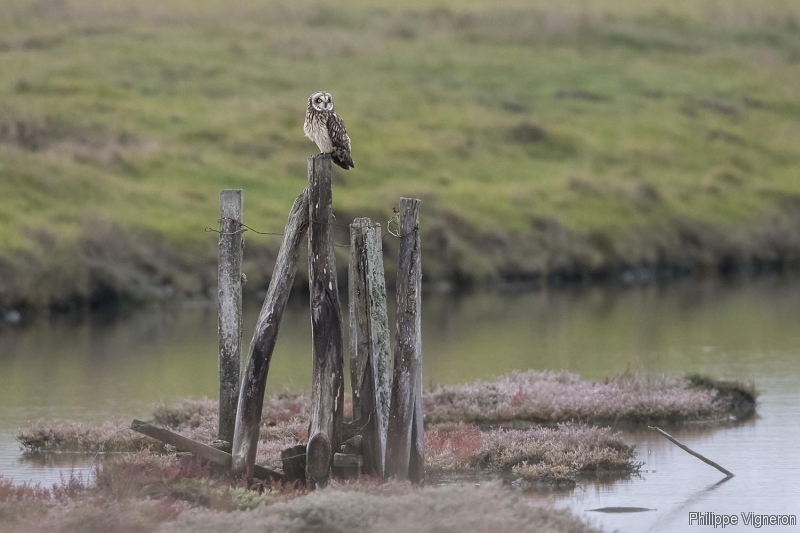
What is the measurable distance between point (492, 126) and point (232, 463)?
2396 inches

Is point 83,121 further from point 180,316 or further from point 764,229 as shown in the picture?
point 764,229

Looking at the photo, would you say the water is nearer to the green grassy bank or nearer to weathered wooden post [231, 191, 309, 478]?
weathered wooden post [231, 191, 309, 478]

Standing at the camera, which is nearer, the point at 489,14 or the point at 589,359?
the point at 589,359

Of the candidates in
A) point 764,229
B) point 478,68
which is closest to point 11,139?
Result: point 764,229

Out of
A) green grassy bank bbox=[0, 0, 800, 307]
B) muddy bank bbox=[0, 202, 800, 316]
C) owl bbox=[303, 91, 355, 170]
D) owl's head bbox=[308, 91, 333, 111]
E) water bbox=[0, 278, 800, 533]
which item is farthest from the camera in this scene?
green grassy bank bbox=[0, 0, 800, 307]

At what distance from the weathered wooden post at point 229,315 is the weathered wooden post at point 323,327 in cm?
153

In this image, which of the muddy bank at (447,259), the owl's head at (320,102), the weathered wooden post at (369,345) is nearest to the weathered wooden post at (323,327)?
the weathered wooden post at (369,345)

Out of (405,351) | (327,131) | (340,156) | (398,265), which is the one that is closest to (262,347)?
(405,351)

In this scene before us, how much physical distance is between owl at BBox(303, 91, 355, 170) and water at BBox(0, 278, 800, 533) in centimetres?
535

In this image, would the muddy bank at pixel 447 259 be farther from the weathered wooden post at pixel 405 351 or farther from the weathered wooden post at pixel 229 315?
the weathered wooden post at pixel 405 351

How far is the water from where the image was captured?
18547mm

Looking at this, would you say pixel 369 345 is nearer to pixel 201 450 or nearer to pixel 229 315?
pixel 229 315

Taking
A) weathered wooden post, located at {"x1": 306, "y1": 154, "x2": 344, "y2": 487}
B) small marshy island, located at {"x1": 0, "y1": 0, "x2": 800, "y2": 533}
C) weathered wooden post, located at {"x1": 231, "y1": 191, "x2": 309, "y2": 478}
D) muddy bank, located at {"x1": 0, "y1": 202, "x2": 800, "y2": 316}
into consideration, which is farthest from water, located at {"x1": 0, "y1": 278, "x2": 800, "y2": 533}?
weathered wooden post, located at {"x1": 231, "y1": 191, "x2": 309, "y2": 478}

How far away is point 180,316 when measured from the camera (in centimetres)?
4491
